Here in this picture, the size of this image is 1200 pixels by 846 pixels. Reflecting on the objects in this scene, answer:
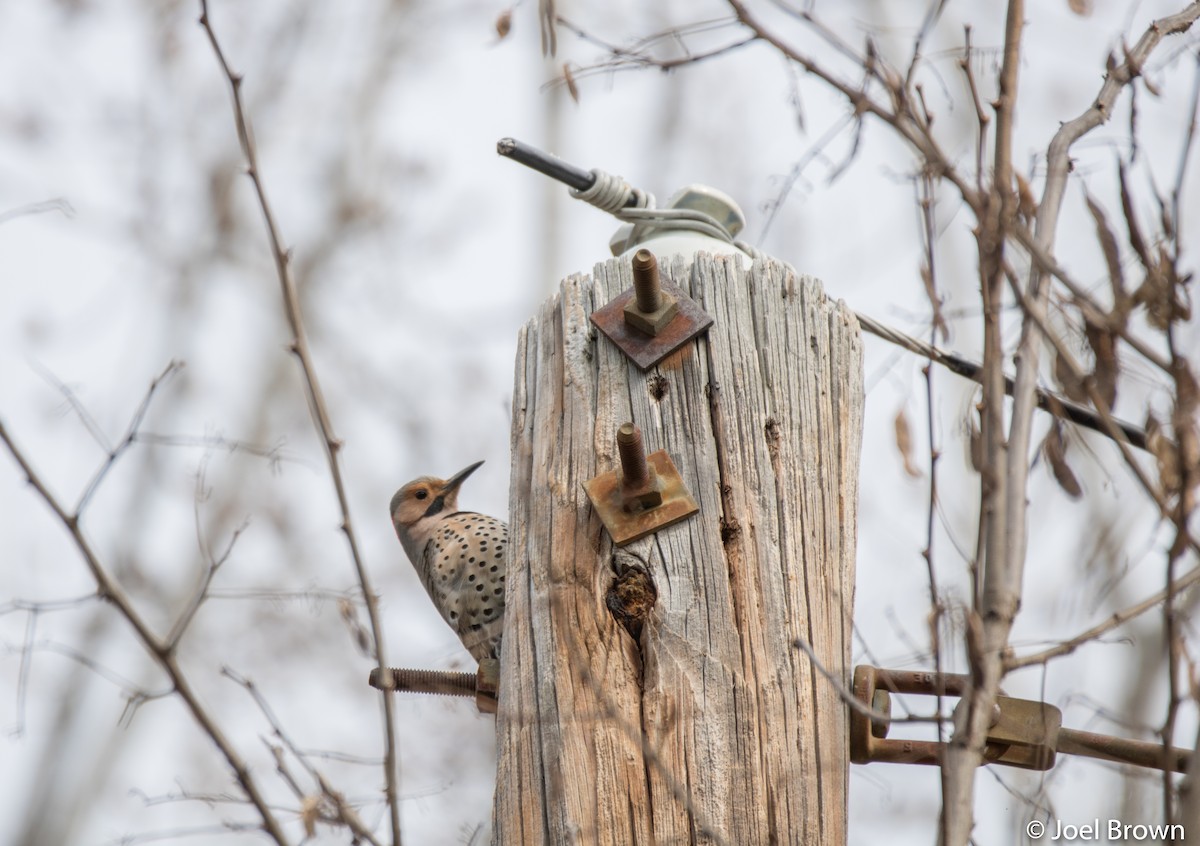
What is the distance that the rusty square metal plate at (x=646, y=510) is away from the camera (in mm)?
2361

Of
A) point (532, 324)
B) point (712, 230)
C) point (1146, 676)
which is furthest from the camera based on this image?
point (1146, 676)

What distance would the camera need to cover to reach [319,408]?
2420 mm

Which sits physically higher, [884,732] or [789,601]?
[789,601]

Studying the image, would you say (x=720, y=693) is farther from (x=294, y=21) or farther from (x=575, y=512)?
(x=294, y=21)

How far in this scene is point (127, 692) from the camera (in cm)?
318

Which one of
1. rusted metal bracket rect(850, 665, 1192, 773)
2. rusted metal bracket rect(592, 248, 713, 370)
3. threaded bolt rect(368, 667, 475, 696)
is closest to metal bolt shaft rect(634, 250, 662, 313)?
rusted metal bracket rect(592, 248, 713, 370)

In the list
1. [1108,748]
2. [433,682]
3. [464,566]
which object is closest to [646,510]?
[433,682]

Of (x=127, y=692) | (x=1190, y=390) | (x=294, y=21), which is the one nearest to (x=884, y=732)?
(x=1190, y=390)

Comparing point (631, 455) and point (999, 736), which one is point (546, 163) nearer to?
point (631, 455)

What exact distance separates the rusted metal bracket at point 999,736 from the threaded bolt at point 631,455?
22.7 inches

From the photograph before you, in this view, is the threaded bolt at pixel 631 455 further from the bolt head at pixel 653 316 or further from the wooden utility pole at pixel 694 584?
the bolt head at pixel 653 316

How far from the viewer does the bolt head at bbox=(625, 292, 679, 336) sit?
97.3 inches

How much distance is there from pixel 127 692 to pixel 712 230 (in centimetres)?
189

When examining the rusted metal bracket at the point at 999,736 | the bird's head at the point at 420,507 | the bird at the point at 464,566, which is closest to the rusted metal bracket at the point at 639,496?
the rusted metal bracket at the point at 999,736
